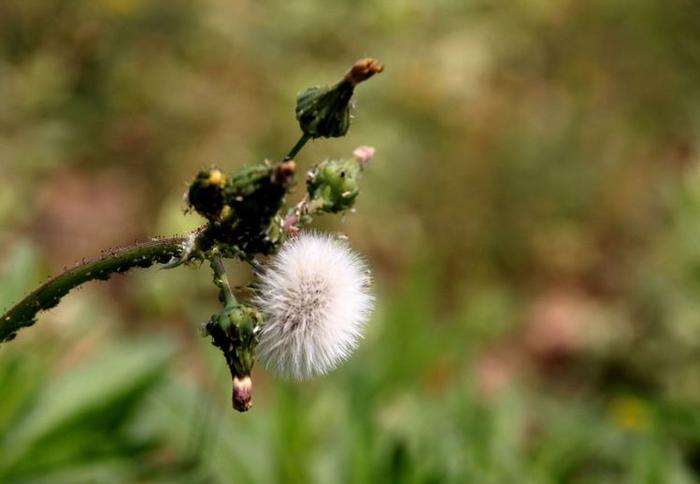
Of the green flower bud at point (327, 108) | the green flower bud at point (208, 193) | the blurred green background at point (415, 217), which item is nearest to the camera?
the green flower bud at point (208, 193)

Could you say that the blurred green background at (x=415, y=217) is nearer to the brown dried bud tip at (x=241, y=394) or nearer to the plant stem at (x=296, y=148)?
the brown dried bud tip at (x=241, y=394)

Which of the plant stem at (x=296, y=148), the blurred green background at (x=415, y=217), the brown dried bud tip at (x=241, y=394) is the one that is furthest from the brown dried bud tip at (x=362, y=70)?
the blurred green background at (x=415, y=217)

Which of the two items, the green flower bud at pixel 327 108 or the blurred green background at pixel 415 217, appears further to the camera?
the blurred green background at pixel 415 217

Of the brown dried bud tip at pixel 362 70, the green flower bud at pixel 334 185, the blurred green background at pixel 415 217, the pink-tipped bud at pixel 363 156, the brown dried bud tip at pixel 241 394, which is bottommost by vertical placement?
the brown dried bud tip at pixel 241 394

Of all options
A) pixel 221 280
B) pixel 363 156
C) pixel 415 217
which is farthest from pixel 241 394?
pixel 415 217

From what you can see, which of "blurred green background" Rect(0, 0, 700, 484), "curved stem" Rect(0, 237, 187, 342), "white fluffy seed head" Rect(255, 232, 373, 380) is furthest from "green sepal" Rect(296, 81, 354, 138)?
"blurred green background" Rect(0, 0, 700, 484)

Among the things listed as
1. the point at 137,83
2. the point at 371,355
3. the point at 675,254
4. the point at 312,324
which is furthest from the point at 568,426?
the point at 137,83

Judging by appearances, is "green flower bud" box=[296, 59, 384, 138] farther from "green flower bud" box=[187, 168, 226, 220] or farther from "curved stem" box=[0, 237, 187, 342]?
"curved stem" box=[0, 237, 187, 342]
